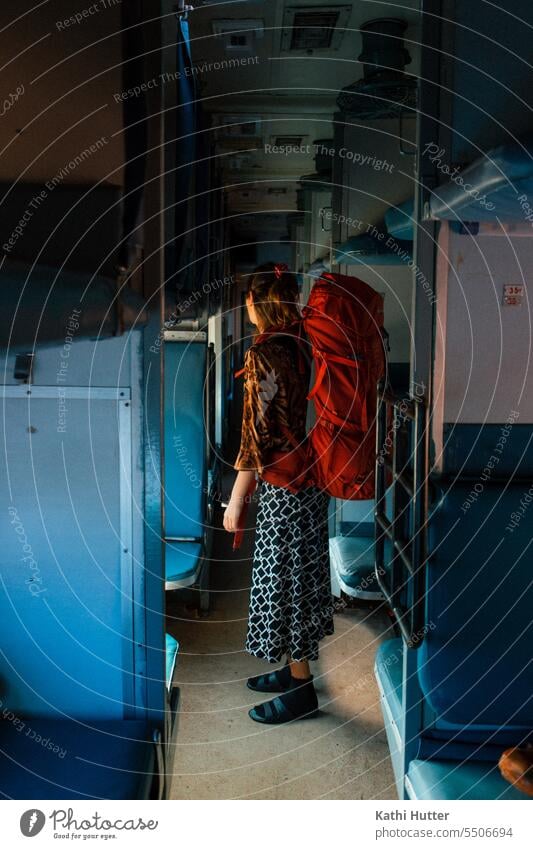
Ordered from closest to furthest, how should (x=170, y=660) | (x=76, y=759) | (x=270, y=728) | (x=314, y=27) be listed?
(x=76, y=759) < (x=170, y=660) < (x=270, y=728) < (x=314, y=27)

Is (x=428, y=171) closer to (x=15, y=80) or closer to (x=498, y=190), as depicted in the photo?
(x=498, y=190)

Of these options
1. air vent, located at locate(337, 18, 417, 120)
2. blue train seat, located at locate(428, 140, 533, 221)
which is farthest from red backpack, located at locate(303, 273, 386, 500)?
blue train seat, located at locate(428, 140, 533, 221)

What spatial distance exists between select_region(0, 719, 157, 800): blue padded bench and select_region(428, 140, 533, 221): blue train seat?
5.17 feet

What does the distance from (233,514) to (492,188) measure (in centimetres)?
192

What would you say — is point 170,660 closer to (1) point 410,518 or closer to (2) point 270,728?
(2) point 270,728

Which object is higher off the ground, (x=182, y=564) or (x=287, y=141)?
(x=287, y=141)

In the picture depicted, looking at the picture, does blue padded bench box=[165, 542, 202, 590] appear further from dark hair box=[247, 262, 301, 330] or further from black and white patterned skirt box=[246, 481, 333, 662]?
Result: dark hair box=[247, 262, 301, 330]

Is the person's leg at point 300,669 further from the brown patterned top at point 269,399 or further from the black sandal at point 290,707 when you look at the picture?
the brown patterned top at point 269,399

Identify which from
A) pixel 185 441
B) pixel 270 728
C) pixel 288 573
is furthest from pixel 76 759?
pixel 185 441

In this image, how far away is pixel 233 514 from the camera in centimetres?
333

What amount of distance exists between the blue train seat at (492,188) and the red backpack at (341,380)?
103cm

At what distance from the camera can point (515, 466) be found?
2.45 m

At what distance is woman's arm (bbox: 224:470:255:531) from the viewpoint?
3.32 m
